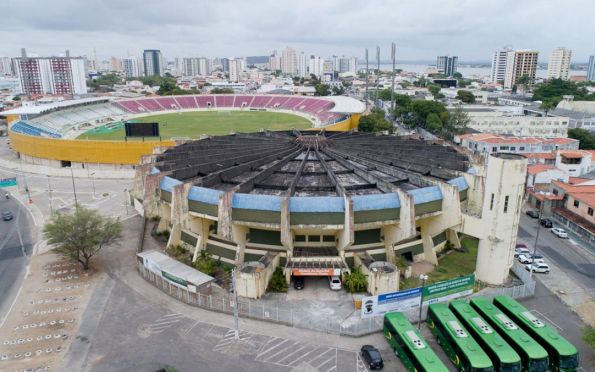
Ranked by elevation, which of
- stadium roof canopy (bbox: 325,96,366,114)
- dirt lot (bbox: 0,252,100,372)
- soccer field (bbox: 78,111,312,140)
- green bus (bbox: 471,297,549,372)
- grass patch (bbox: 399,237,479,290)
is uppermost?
stadium roof canopy (bbox: 325,96,366,114)

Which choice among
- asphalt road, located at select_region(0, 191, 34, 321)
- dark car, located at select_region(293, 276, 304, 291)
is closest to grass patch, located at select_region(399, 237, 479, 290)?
dark car, located at select_region(293, 276, 304, 291)

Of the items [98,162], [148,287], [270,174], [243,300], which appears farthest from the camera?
[98,162]

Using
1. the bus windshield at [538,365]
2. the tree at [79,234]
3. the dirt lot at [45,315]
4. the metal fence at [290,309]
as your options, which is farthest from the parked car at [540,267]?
the tree at [79,234]

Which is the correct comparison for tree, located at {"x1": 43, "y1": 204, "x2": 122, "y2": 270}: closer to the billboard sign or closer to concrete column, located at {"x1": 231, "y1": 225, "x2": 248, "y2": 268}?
concrete column, located at {"x1": 231, "y1": 225, "x2": 248, "y2": 268}

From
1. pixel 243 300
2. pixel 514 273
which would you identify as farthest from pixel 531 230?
pixel 243 300

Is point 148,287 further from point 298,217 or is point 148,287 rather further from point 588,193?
point 588,193

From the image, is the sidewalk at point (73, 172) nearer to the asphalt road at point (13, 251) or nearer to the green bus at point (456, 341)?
the asphalt road at point (13, 251)

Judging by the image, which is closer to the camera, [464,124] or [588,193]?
[588,193]
